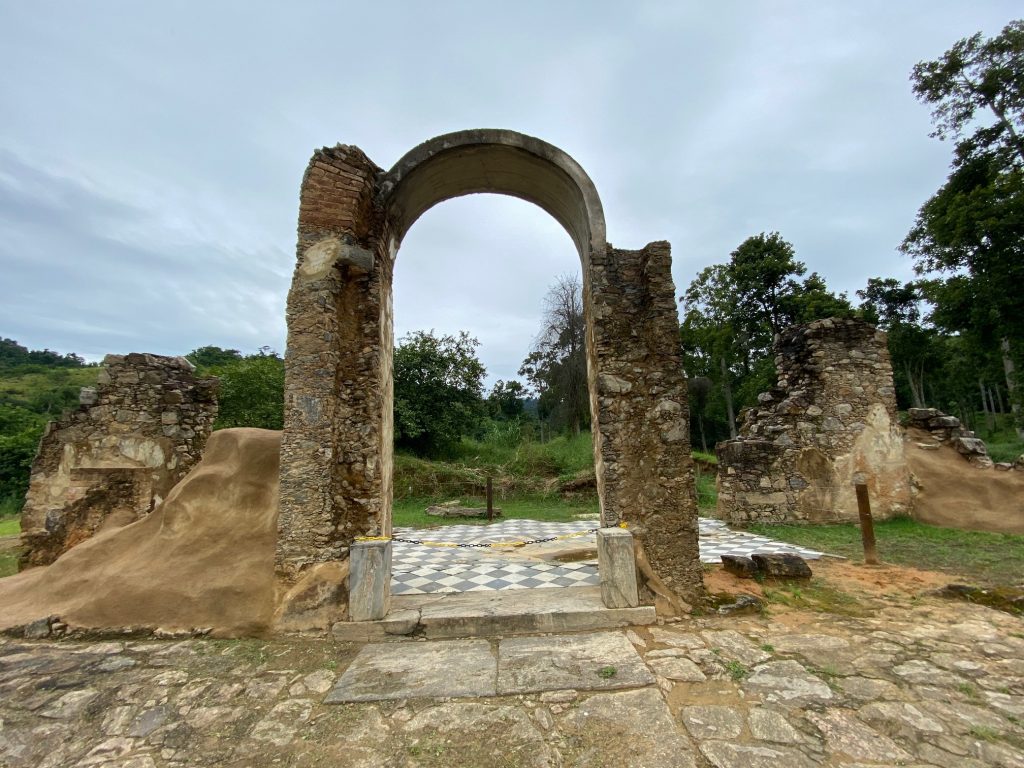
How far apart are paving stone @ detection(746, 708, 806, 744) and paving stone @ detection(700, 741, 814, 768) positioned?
86 millimetres

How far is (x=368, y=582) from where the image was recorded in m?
3.76

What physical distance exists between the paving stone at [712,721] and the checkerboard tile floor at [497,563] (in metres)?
2.03

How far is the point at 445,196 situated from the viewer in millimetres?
5383

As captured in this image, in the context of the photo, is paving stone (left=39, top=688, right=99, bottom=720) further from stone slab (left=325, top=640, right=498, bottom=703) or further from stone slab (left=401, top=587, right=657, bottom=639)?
stone slab (left=401, top=587, right=657, bottom=639)

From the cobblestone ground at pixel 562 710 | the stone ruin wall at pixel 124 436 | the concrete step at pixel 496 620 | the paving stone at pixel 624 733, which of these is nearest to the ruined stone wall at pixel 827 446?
the cobblestone ground at pixel 562 710

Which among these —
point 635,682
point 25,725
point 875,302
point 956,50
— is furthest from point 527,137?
point 875,302

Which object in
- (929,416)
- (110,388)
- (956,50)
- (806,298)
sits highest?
(956,50)

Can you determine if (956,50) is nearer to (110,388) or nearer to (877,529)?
(877,529)

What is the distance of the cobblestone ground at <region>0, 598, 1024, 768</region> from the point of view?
221cm

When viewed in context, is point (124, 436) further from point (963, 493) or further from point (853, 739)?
point (963, 493)

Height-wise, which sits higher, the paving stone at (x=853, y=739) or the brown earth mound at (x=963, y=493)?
the brown earth mound at (x=963, y=493)

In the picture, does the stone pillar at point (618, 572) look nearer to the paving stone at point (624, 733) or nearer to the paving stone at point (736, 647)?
the paving stone at point (736, 647)

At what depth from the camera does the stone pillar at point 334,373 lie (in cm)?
386

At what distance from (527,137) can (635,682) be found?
477 centimetres
